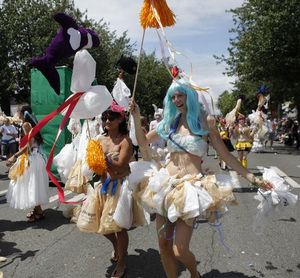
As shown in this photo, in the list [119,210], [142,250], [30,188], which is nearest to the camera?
[119,210]

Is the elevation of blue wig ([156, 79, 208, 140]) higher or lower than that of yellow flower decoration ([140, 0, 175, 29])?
lower

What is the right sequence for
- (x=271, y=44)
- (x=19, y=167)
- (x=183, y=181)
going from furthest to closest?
(x=271, y=44)
(x=19, y=167)
(x=183, y=181)

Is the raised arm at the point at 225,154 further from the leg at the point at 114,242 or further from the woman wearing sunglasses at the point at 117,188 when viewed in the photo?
the leg at the point at 114,242

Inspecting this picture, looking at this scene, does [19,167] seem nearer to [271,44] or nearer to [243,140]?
[243,140]

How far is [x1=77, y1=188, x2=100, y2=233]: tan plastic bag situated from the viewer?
13.4ft

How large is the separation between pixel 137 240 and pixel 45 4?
93.3 feet

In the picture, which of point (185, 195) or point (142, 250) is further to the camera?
point (142, 250)

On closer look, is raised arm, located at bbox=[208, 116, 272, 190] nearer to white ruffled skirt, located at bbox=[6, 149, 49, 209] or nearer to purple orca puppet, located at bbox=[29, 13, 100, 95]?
purple orca puppet, located at bbox=[29, 13, 100, 95]

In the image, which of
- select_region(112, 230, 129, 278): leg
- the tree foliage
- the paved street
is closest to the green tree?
the tree foliage

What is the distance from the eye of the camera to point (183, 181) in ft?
11.5

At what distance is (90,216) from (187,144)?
1270mm

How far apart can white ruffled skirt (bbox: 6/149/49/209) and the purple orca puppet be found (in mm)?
2810

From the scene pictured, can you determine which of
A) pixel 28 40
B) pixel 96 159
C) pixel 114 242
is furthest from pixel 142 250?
pixel 28 40

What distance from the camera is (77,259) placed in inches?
188
